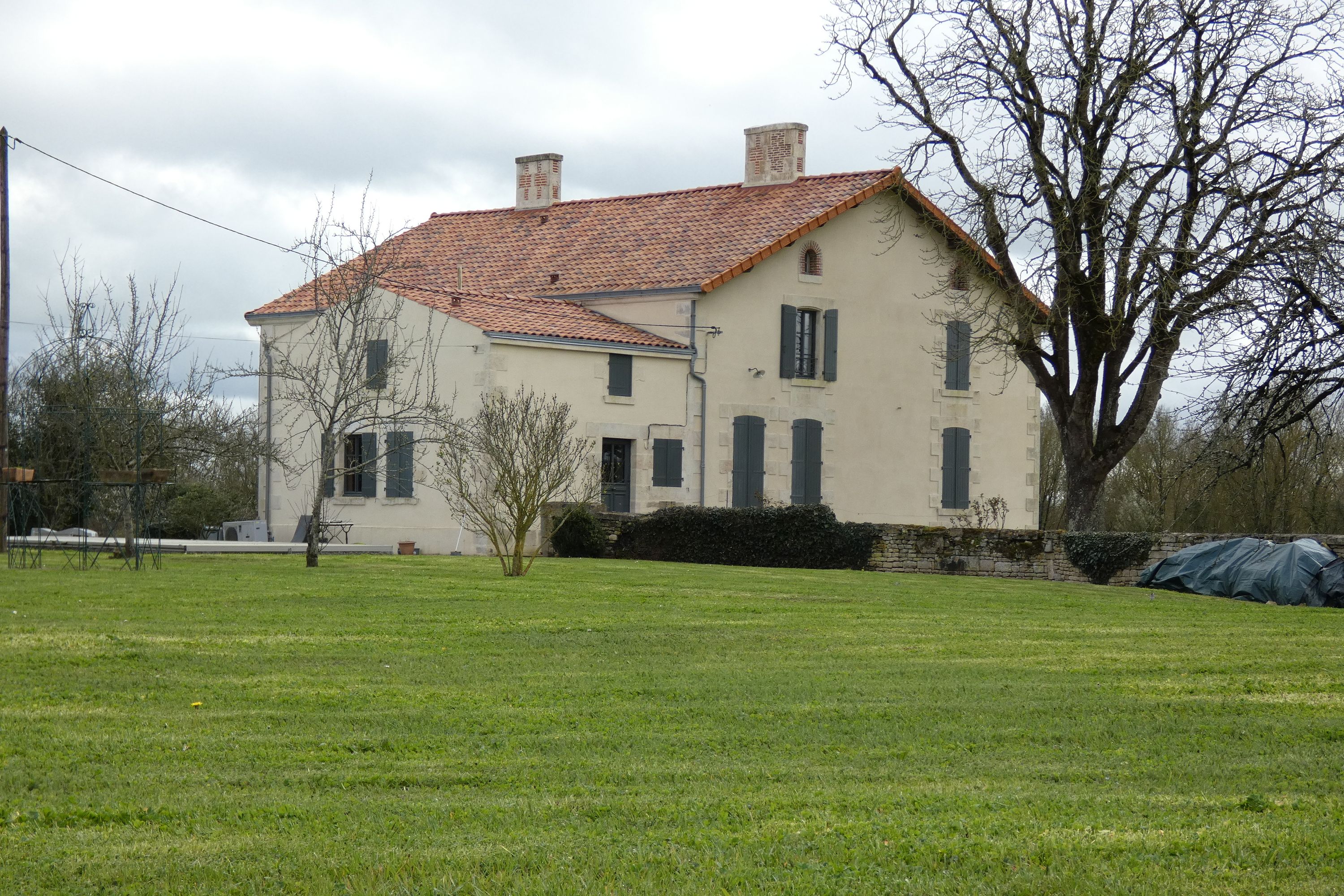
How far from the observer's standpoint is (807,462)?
32.8 metres

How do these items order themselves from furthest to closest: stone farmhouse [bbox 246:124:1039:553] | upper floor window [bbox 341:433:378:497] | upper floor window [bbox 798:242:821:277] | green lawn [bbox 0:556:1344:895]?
1. upper floor window [bbox 798:242:821:277]
2. upper floor window [bbox 341:433:378:497]
3. stone farmhouse [bbox 246:124:1039:553]
4. green lawn [bbox 0:556:1344:895]

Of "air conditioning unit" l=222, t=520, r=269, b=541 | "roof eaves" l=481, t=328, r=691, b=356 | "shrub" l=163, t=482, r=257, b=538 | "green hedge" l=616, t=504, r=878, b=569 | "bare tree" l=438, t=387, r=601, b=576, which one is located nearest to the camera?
"bare tree" l=438, t=387, r=601, b=576

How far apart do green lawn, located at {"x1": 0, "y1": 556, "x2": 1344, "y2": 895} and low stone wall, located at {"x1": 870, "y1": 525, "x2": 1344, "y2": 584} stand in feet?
38.7

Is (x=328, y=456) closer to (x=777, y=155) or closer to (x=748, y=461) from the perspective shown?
(x=748, y=461)

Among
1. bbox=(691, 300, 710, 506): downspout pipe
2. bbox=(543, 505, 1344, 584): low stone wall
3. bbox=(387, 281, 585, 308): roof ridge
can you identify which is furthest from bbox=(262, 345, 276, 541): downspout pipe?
bbox=(543, 505, 1344, 584): low stone wall

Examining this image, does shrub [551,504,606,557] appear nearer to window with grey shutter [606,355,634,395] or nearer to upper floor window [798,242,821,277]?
window with grey shutter [606,355,634,395]

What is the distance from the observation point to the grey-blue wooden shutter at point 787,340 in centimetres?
3259

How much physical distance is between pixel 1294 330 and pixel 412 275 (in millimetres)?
22909

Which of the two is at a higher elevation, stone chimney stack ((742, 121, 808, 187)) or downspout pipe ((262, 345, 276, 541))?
stone chimney stack ((742, 121, 808, 187))

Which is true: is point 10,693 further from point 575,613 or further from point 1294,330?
point 1294,330

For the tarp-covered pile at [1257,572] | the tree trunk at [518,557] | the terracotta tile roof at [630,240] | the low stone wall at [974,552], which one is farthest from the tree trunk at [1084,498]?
the tree trunk at [518,557]

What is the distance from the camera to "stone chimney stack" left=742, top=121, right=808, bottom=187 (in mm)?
35156

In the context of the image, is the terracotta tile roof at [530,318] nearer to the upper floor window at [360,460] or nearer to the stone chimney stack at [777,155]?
the upper floor window at [360,460]

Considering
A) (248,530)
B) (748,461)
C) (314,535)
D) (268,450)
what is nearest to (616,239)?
(748,461)
